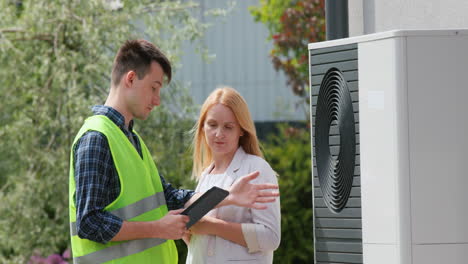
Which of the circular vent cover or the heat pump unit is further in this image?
the circular vent cover

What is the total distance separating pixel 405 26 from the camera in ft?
11.4

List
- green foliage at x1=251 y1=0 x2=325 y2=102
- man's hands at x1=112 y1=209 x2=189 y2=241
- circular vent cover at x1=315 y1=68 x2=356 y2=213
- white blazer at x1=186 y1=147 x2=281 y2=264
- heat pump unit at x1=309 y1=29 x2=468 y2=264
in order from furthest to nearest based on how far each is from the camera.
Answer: green foliage at x1=251 y1=0 x2=325 y2=102 → white blazer at x1=186 y1=147 x2=281 y2=264 → man's hands at x1=112 y1=209 x2=189 y2=241 → circular vent cover at x1=315 y1=68 x2=356 y2=213 → heat pump unit at x1=309 y1=29 x2=468 y2=264

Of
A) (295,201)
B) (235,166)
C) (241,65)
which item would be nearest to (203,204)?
(235,166)

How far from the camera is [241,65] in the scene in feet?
42.6

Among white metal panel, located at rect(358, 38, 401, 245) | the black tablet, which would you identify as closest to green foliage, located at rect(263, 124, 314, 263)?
the black tablet

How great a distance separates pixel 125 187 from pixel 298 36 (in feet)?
24.0

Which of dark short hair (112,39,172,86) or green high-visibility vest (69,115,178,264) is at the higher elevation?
dark short hair (112,39,172,86)

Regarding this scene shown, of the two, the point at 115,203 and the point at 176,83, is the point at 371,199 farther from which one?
the point at 176,83

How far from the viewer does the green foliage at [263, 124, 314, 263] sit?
7406mm

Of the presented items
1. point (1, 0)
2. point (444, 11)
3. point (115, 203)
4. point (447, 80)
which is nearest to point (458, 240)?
point (447, 80)

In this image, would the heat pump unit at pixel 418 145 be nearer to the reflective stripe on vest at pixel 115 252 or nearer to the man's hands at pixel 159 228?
the man's hands at pixel 159 228

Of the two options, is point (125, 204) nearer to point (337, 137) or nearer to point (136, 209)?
point (136, 209)

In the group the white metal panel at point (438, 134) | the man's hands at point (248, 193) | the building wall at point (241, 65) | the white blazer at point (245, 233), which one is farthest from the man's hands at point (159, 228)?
the building wall at point (241, 65)

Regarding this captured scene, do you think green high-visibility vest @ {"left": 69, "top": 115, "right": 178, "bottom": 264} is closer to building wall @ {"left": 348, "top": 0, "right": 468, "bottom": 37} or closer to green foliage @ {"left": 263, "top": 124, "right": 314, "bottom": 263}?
building wall @ {"left": 348, "top": 0, "right": 468, "bottom": 37}
